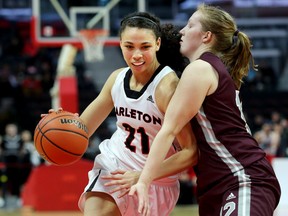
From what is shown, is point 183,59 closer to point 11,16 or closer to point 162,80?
point 162,80

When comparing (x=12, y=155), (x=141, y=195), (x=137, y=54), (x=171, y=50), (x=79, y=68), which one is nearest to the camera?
(x=141, y=195)

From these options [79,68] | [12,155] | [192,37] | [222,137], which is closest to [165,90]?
[192,37]

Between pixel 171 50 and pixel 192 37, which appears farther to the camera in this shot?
pixel 171 50

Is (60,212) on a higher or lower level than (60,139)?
lower

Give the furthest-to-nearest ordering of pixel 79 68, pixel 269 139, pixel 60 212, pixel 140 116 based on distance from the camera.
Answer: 1. pixel 79 68
2. pixel 269 139
3. pixel 60 212
4. pixel 140 116

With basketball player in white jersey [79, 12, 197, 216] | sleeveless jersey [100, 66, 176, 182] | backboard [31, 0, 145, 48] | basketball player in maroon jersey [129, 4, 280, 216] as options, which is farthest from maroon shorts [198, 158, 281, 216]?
backboard [31, 0, 145, 48]

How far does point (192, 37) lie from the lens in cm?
363

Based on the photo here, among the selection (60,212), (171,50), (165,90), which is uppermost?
(171,50)

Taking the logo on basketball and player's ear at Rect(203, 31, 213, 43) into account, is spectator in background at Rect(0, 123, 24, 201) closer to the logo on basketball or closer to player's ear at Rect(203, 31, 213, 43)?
the logo on basketball

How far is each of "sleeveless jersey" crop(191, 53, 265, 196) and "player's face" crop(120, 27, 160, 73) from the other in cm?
33

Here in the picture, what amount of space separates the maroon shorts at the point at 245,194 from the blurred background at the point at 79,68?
13.1ft

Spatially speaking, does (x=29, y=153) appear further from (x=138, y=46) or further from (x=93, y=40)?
(x=138, y=46)

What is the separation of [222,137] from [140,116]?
52 centimetres

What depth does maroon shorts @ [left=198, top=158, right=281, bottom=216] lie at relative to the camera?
10.5ft
